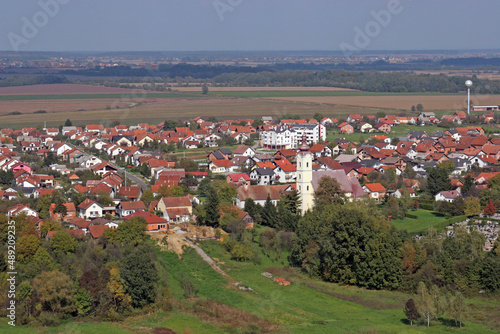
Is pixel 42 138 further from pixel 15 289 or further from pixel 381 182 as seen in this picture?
pixel 15 289

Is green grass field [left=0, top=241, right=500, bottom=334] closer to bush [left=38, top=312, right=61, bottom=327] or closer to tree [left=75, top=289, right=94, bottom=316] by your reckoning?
bush [left=38, top=312, right=61, bottom=327]

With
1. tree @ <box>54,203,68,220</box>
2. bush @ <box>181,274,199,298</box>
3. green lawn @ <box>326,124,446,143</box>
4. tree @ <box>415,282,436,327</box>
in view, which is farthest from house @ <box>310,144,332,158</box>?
tree @ <box>415,282,436,327</box>

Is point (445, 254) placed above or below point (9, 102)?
below

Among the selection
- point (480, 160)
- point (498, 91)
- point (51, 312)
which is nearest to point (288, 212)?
point (51, 312)

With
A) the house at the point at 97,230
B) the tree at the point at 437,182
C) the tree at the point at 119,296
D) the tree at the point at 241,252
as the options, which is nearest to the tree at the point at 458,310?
the tree at the point at 241,252

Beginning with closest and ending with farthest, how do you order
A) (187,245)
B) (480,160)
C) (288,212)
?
(187,245), (288,212), (480,160)

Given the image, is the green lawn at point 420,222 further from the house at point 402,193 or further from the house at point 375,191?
the house at point 375,191
